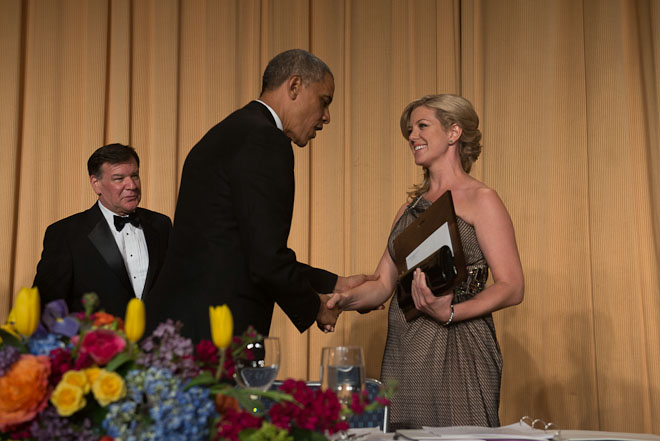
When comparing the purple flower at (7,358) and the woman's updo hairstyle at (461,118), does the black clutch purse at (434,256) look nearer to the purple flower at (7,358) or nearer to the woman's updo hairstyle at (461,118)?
the woman's updo hairstyle at (461,118)

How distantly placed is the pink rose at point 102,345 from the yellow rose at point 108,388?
0.03 m

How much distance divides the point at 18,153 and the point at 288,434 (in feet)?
11.8

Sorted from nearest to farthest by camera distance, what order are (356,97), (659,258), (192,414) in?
1. (192,414)
2. (659,258)
3. (356,97)

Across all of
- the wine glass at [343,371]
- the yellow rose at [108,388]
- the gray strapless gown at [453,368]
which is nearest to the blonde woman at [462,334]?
the gray strapless gown at [453,368]

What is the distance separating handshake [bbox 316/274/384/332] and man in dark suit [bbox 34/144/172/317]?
1.01 m

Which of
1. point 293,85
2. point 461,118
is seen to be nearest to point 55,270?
point 293,85

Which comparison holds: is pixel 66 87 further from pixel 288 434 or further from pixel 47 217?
pixel 288 434

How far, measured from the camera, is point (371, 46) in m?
4.29

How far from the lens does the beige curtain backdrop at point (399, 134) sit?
3920 millimetres

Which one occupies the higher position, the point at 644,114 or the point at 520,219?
the point at 644,114

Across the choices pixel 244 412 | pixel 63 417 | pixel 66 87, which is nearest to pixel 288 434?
pixel 244 412

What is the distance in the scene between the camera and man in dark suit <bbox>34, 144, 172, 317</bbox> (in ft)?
10.2

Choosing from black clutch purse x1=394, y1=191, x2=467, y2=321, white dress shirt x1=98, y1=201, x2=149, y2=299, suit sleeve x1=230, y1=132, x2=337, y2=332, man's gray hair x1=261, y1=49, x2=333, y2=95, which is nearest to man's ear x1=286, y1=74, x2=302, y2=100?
man's gray hair x1=261, y1=49, x2=333, y2=95

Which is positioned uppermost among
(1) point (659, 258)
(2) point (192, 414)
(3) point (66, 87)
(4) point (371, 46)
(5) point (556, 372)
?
(4) point (371, 46)
